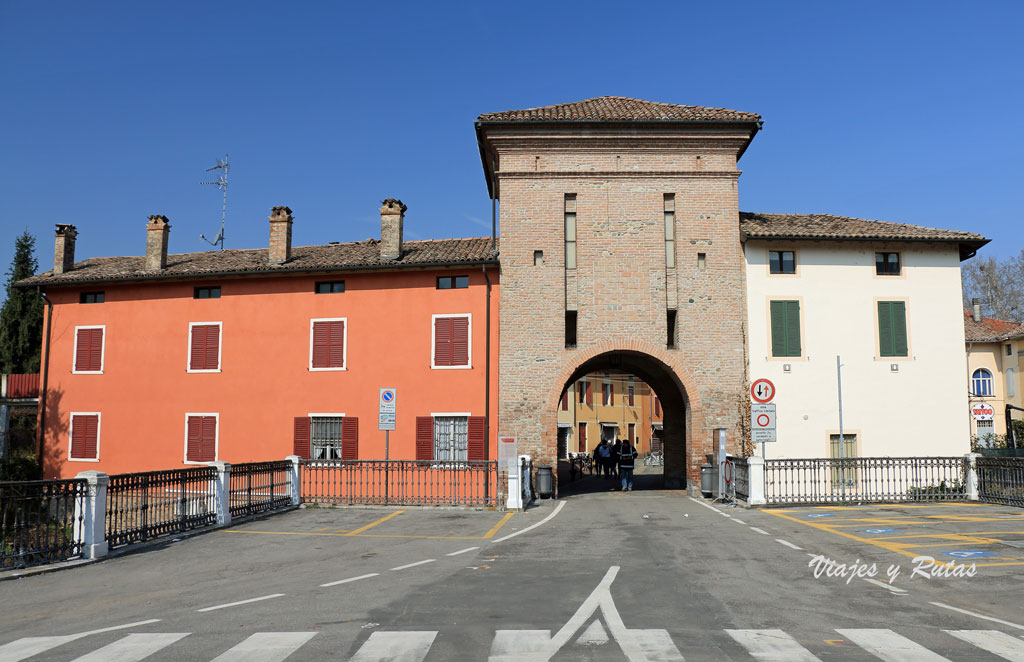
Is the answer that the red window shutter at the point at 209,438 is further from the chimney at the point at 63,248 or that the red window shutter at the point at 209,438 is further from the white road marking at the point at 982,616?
the white road marking at the point at 982,616

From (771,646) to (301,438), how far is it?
68.7 ft

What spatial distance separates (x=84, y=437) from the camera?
88.1ft

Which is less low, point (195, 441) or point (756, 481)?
point (195, 441)

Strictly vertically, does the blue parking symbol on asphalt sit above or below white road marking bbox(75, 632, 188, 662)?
below

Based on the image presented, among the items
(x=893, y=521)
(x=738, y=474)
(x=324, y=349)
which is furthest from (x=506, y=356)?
(x=893, y=521)

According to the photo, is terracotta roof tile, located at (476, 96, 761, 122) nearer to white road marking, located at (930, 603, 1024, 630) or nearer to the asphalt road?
the asphalt road

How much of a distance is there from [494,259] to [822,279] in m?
10.5

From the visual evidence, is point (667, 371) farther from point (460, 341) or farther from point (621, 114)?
point (621, 114)

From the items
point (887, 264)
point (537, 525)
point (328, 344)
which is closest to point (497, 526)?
point (537, 525)

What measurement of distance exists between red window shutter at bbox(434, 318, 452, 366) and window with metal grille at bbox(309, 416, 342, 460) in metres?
3.87

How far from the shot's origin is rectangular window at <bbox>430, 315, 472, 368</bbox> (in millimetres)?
24547

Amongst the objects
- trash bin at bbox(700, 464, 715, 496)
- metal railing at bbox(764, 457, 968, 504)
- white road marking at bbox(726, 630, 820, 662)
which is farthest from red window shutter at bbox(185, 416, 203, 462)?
white road marking at bbox(726, 630, 820, 662)

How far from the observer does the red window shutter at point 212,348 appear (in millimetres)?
26281

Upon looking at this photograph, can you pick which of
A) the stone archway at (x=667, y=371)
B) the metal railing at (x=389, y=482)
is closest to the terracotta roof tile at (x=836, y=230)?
the stone archway at (x=667, y=371)
